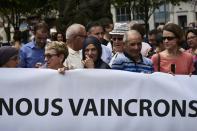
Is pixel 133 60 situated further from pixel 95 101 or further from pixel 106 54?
pixel 106 54

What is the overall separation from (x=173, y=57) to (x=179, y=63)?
0.32 feet

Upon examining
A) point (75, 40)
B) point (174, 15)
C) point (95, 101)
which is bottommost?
point (95, 101)

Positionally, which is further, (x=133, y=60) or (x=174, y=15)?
(x=174, y=15)

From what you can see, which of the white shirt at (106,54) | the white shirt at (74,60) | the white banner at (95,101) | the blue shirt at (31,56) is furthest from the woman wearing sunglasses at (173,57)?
the blue shirt at (31,56)

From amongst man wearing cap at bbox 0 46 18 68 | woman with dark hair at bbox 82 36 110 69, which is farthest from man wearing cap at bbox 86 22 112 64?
man wearing cap at bbox 0 46 18 68

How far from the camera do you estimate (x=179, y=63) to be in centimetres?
661

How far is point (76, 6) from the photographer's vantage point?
1415 cm

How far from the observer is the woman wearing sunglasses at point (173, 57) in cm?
661

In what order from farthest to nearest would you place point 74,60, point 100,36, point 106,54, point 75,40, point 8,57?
point 100,36 < point 106,54 < point 75,40 < point 74,60 < point 8,57

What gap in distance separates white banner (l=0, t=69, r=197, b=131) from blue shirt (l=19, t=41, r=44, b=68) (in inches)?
75.1

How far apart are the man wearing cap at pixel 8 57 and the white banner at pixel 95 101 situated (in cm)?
7

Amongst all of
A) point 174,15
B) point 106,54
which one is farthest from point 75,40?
point 174,15

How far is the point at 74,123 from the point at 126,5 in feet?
126

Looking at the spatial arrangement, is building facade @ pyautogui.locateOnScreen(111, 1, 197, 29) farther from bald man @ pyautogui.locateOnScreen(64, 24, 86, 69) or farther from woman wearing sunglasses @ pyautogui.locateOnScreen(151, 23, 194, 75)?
woman wearing sunglasses @ pyautogui.locateOnScreen(151, 23, 194, 75)
